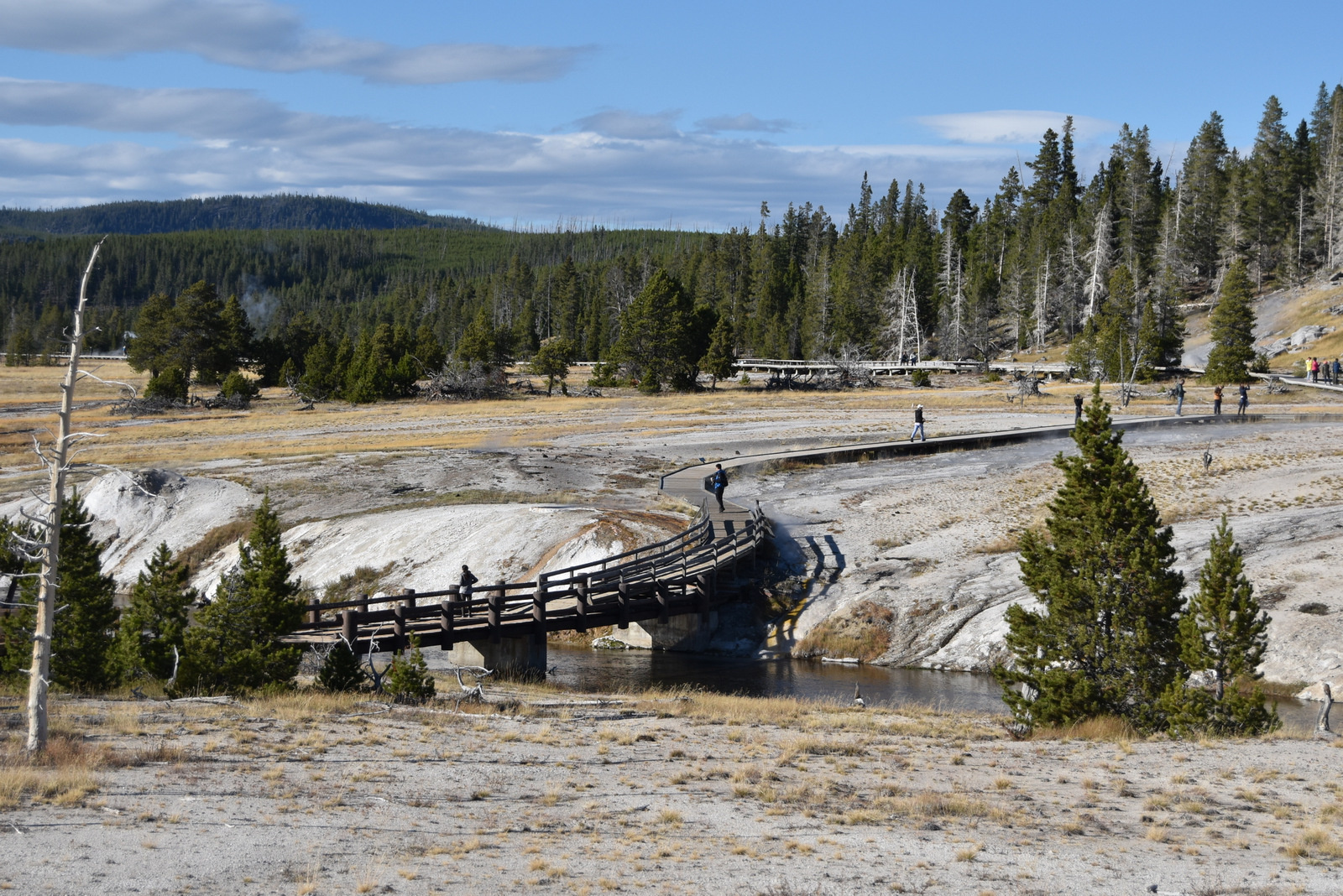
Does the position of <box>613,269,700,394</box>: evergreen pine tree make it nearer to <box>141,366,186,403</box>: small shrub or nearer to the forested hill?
the forested hill

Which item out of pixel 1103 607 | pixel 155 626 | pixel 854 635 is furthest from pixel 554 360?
pixel 1103 607

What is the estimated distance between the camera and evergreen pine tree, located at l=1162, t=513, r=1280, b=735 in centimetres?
1862

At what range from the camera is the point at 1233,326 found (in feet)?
241

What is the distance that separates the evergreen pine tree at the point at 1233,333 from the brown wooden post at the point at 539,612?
2375 inches

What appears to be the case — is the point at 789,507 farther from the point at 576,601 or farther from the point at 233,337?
the point at 233,337

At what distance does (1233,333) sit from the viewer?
2894 inches

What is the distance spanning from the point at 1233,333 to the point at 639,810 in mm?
71436

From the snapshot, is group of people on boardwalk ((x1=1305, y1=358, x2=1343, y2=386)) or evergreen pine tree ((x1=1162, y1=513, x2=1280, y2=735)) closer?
evergreen pine tree ((x1=1162, y1=513, x2=1280, y2=735))

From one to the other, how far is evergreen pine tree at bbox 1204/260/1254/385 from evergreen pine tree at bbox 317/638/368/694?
2608 inches

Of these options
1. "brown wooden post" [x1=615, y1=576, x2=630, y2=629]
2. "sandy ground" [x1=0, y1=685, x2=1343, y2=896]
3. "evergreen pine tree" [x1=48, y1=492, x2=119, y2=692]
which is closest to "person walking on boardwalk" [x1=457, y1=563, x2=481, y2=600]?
"brown wooden post" [x1=615, y1=576, x2=630, y2=629]

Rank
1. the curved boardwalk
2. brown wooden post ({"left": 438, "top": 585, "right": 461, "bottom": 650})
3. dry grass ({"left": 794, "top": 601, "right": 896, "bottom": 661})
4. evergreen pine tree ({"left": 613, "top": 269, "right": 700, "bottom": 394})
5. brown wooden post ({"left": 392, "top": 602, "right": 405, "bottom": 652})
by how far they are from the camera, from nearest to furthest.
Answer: brown wooden post ({"left": 392, "top": 602, "right": 405, "bottom": 652}), the curved boardwalk, brown wooden post ({"left": 438, "top": 585, "right": 461, "bottom": 650}), dry grass ({"left": 794, "top": 601, "right": 896, "bottom": 661}), evergreen pine tree ({"left": 613, "top": 269, "right": 700, "bottom": 394})

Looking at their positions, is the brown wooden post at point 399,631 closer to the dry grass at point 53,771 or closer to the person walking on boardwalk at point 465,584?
the person walking on boardwalk at point 465,584

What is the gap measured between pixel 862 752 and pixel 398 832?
8.23 metres

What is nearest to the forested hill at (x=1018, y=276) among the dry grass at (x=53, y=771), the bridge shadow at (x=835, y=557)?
the bridge shadow at (x=835, y=557)
